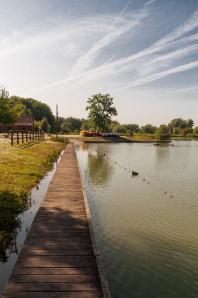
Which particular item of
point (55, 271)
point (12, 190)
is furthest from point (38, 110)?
point (55, 271)

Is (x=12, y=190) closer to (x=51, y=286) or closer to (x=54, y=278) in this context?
(x=54, y=278)

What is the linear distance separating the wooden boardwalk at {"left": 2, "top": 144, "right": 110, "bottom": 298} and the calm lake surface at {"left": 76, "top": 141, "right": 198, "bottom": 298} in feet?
3.42

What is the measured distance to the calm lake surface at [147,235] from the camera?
32.0 ft

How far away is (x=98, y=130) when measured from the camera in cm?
10719

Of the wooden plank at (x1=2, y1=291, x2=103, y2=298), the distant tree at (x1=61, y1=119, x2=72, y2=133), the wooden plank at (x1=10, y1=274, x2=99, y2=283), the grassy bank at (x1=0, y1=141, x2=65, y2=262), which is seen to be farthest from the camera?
the distant tree at (x1=61, y1=119, x2=72, y2=133)

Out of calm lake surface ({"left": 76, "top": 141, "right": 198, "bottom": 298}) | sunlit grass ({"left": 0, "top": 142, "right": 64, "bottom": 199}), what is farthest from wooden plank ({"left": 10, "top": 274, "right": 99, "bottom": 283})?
sunlit grass ({"left": 0, "top": 142, "right": 64, "bottom": 199})

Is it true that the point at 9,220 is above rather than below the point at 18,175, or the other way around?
below

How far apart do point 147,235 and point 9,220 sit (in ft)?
22.3

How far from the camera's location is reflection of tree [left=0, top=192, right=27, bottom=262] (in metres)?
11.3

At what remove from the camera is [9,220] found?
45.0ft

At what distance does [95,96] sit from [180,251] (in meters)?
95.2

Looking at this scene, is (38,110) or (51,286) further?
(38,110)

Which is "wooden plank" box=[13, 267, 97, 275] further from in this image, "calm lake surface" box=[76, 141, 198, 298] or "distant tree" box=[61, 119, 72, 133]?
"distant tree" box=[61, 119, 72, 133]

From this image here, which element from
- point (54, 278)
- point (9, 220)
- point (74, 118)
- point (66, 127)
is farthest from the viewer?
point (74, 118)
